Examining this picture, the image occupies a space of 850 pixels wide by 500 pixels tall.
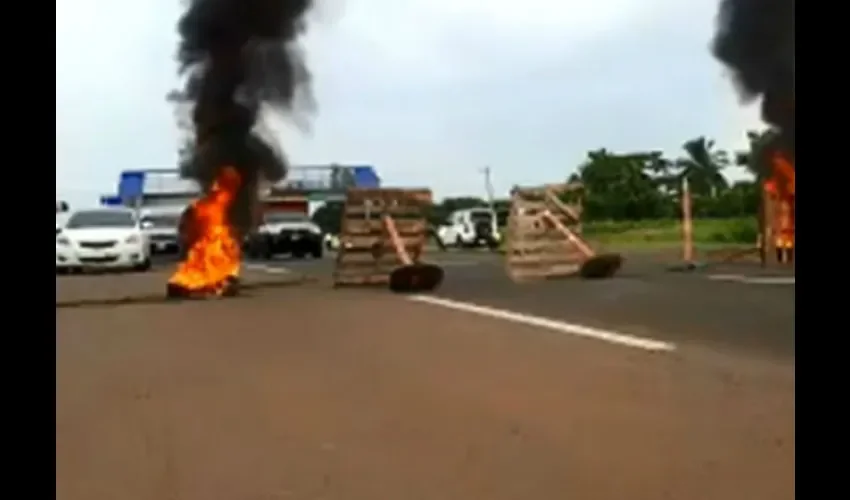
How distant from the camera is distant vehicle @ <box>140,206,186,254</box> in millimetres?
36216

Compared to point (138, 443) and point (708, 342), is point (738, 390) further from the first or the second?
point (138, 443)

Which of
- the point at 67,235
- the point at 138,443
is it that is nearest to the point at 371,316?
the point at 138,443

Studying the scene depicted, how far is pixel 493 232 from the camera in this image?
5159cm

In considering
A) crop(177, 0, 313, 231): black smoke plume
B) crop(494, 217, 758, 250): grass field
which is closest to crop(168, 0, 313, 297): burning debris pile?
crop(177, 0, 313, 231): black smoke plume

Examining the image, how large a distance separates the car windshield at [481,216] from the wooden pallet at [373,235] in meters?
30.9

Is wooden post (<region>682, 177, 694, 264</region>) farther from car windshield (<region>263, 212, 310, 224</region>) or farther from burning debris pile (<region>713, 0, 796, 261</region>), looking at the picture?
car windshield (<region>263, 212, 310, 224</region>)

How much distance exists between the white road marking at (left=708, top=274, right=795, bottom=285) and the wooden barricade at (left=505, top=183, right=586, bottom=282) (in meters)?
2.96

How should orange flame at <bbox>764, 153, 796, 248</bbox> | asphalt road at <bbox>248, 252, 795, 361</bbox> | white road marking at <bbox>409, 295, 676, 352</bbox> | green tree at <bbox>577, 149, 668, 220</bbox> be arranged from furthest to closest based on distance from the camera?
green tree at <bbox>577, 149, 668, 220</bbox> → orange flame at <bbox>764, 153, 796, 248</bbox> → asphalt road at <bbox>248, 252, 795, 361</bbox> → white road marking at <bbox>409, 295, 676, 352</bbox>

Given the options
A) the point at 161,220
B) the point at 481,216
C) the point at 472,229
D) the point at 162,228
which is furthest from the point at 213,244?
the point at 481,216

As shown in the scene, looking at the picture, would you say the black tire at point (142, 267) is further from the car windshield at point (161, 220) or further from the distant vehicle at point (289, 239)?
the distant vehicle at point (289, 239)

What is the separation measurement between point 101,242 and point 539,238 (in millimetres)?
8375

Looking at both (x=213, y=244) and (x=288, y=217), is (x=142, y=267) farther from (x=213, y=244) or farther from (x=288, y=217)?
(x=288, y=217)

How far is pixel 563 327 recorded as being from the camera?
494 inches
